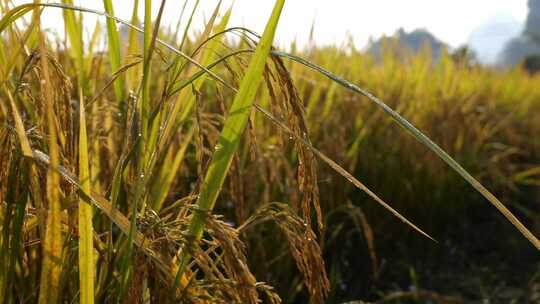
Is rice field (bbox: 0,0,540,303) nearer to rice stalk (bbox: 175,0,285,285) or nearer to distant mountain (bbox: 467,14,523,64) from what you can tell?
rice stalk (bbox: 175,0,285,285)

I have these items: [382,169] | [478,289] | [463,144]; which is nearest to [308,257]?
[478,289]

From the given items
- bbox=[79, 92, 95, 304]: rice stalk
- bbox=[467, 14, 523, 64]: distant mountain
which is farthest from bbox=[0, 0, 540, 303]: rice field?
bbox=[467, 14, 523, 64]: distant mountain

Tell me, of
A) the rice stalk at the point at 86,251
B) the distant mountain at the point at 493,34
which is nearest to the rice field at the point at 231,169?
the rice stalk at the point at 86,251

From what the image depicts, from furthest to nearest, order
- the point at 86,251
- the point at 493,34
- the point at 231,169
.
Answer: the point at 493,34, the point at 231,169, the point at 86,251

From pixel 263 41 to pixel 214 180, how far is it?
0.16m

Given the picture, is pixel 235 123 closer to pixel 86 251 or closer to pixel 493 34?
pixel 86 251

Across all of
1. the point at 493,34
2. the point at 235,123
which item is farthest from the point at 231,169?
the point at 493,34

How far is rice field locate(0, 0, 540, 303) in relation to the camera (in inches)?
27.9

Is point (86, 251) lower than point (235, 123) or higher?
lower

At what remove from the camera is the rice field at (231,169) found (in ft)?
2.33

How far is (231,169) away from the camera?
939 mm

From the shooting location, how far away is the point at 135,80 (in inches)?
49.3

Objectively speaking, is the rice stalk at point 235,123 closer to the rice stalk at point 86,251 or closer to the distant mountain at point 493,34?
the rice stalk at point 86,251

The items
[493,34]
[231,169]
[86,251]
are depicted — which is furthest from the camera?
[493,34]
